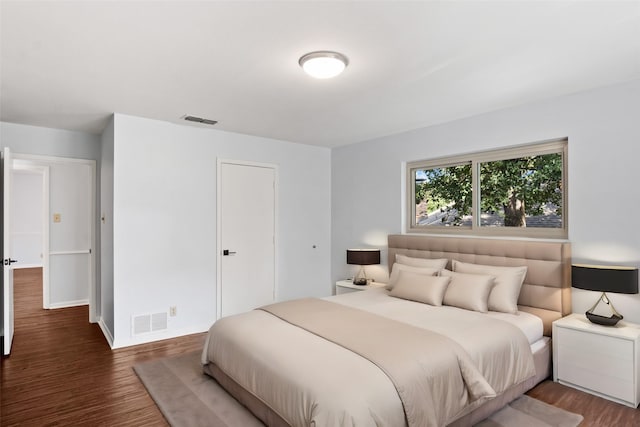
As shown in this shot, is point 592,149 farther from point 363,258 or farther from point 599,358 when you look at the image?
point 363,258

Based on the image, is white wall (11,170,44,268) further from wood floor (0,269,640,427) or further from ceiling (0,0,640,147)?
ceiling (0,0,640,147)

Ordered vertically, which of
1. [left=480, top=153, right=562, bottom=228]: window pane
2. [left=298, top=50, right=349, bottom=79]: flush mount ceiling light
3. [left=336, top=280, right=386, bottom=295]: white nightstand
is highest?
[left=298, top=50, right=349, bottom=79]: flush mount ceiling light

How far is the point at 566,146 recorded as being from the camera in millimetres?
3404

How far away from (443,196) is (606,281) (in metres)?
1.95

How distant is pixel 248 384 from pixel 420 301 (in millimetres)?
1834

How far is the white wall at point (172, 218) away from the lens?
3.96m

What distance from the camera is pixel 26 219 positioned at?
877 cm

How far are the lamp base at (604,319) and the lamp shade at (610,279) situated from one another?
0.25 meters

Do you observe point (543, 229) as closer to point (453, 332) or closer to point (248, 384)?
point (453, 332)

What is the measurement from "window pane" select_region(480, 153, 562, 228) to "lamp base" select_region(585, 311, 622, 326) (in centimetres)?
90

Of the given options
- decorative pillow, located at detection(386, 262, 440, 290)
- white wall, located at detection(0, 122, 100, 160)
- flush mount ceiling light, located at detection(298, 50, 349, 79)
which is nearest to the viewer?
flush mount ceiling light, located at detection(298, 50, 349, 79)

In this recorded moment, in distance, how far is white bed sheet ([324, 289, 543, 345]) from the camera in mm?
2974

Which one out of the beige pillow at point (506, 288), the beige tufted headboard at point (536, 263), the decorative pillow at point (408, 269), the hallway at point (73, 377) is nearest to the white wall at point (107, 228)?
the hallway at point (73, 377)

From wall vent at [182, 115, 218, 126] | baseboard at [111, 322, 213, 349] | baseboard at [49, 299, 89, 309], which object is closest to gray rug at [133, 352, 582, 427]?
baseboard at [111, 322, 213, 349]
